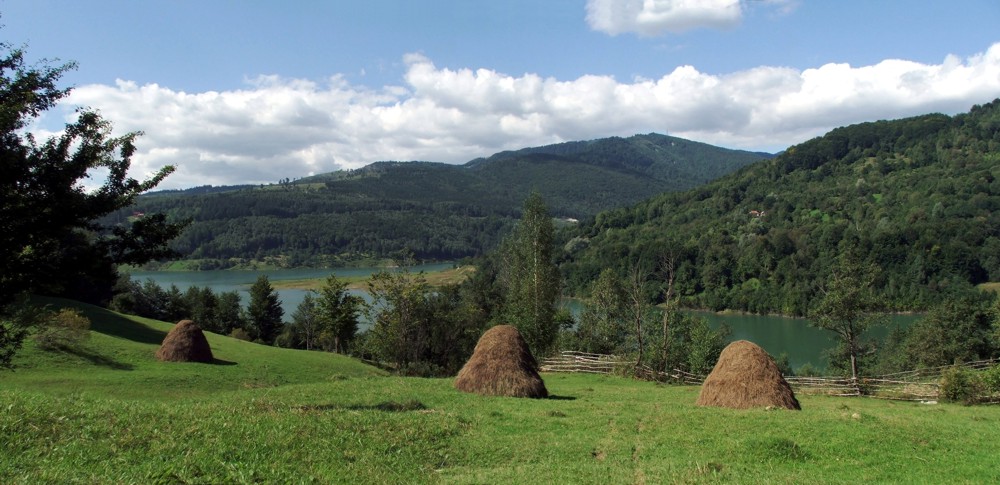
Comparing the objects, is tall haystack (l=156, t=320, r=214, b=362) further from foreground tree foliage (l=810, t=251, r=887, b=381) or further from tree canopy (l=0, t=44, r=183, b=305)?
foreground tree foliage (l=810, t=251, r=887, b=381)

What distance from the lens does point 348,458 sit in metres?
8.48

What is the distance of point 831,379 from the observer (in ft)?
96.3

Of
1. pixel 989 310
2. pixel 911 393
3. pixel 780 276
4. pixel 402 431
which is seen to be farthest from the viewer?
pixel 780 276

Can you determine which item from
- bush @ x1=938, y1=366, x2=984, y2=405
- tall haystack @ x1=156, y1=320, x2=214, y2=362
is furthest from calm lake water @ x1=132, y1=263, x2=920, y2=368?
bush @ x1=938, y1=366, x2=984, y2=405

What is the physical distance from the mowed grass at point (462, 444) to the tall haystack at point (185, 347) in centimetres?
1258

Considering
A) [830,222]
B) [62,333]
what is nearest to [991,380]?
[62,333]

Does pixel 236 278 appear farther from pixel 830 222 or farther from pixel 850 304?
pixel 850 304

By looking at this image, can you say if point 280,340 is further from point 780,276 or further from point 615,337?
point 780,276

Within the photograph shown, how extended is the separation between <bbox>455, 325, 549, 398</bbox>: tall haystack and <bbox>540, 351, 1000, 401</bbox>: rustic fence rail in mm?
15407

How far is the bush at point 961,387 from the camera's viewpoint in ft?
75.5

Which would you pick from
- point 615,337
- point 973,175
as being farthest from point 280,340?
point 973,175

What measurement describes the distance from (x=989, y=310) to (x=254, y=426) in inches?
2010

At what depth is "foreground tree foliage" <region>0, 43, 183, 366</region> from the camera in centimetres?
1020

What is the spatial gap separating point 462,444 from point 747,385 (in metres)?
11.4
